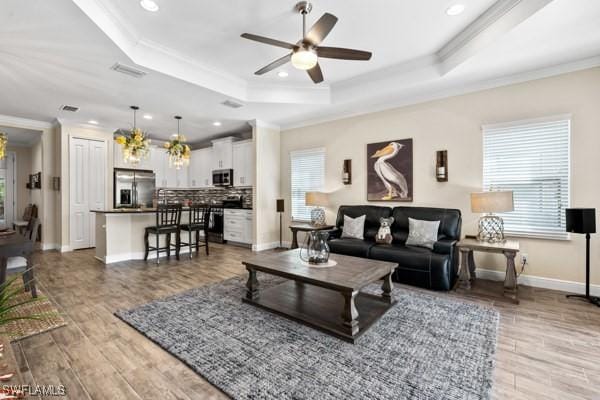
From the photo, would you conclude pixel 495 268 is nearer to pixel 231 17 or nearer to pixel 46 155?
pixel 231 17

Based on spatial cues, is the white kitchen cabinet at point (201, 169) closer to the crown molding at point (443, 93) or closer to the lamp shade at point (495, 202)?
the crown molding at point (443, 93)

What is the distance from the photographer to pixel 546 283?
3611mm

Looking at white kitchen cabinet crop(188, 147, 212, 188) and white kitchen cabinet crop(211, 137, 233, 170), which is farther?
white kitchen cabinet crop(188, 147, 212, 188)

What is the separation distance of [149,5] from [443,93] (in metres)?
3.95

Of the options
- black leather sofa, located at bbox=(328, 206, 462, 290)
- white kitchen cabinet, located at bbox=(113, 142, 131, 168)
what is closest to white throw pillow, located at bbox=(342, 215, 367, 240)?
black leather sofa, located at bbox=(328, 206, 462, 290)

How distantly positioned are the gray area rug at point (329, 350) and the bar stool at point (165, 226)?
2.07 metres

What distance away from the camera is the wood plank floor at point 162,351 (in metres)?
1.81

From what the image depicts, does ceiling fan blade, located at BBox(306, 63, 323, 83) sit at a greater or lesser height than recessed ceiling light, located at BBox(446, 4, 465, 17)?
lesser

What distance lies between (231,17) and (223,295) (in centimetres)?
305

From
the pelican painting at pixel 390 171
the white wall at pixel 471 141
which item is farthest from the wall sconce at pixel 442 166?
the pelican painting at pixel 390 171

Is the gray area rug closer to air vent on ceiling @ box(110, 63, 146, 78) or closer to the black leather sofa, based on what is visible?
the black leather sofa

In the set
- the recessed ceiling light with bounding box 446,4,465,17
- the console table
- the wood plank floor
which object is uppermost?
the recessed ceiling light with bounding box 446,4,465,17

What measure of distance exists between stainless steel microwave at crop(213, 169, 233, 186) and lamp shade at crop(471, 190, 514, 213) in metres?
5.23

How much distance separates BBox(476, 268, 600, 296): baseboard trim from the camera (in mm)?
3393
